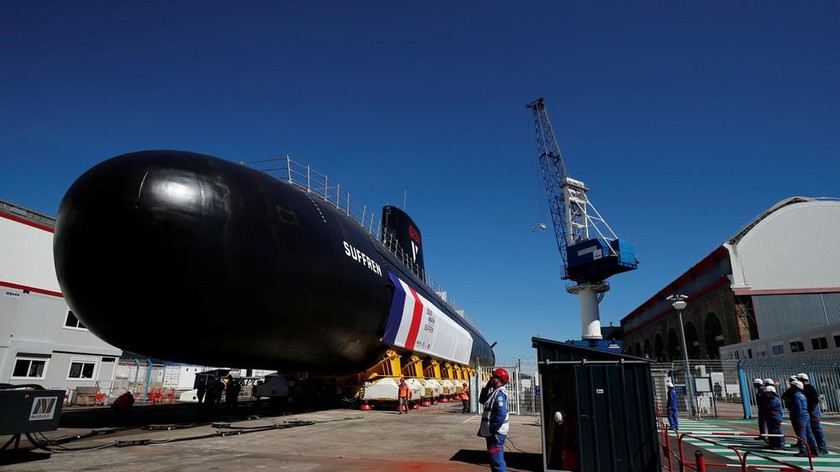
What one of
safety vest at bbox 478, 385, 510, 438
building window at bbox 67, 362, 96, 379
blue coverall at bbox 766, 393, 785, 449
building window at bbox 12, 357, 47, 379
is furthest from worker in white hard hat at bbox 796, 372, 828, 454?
building window at bbox 67, 362, 96, 379

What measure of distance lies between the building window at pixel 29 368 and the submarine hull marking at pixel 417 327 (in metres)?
17.5

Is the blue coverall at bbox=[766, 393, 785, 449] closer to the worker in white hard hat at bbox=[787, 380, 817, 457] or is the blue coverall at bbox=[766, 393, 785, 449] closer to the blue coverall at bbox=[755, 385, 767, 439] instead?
the blue coverall at bbox=[755, 385, 767, 439]

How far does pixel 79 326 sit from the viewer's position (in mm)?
23844

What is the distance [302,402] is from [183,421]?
6.09 metres

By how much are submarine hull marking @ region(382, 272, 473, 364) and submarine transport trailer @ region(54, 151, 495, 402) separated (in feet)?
14.9

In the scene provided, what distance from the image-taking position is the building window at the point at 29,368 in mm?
20953

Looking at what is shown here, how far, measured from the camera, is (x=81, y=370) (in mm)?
24000

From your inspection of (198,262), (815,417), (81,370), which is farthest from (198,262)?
(81,370)

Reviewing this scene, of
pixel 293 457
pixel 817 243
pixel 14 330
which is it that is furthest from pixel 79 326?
pixel 817 243

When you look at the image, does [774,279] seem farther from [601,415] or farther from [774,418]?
[601,415]

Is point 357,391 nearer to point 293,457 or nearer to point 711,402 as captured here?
point 293,457

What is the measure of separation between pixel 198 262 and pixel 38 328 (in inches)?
738

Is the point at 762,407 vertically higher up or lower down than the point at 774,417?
higher up

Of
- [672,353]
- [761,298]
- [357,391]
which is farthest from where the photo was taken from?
[672,353]
